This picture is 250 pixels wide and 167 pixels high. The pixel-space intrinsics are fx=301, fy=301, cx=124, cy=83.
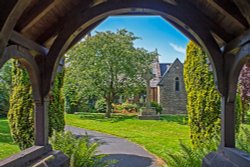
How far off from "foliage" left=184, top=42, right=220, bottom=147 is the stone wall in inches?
534

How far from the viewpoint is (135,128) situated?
40.8 ft

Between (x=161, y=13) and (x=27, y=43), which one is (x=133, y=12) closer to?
(x=161, y=13)

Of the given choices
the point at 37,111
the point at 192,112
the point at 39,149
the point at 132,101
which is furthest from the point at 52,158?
the point at 132,101

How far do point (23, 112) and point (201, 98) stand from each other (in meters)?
3.56

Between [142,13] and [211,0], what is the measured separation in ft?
4.33

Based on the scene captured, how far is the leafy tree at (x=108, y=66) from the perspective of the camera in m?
15.5

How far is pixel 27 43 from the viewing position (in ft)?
11.9

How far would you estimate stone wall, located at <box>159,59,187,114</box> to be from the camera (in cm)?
2003

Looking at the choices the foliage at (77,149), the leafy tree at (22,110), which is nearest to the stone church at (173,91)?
the leafy tree at (22,110)

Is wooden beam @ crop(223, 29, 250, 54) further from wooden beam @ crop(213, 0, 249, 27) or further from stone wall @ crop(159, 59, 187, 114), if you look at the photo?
stone wall @ crop(159, 59, 187, 114)

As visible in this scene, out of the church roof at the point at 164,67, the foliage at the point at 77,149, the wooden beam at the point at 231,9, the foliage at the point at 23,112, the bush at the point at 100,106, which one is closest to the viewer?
the wooden beam at the point at 231,9

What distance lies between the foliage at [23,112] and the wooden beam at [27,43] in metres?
1.80

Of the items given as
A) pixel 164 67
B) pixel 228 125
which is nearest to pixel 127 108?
pixel 164 67

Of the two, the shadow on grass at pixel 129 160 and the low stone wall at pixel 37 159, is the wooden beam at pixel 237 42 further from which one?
the shadow on grass at pixel 129 160
